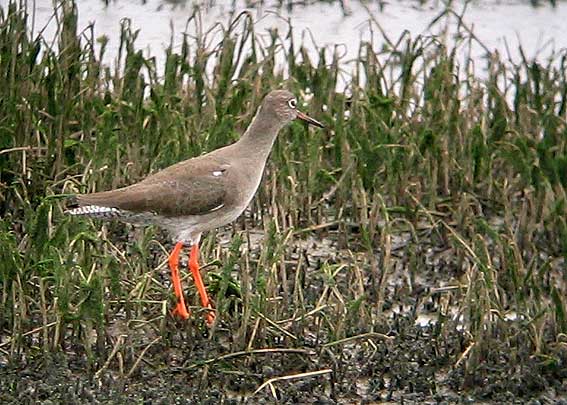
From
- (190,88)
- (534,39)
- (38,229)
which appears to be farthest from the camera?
(534,39)

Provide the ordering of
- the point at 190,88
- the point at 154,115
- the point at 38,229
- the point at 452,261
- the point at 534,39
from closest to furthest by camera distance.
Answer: the point at 38,229
the point at 452,261
the point at 154,115
the point at 190,88
the point at 534,39

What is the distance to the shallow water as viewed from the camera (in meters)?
11.0

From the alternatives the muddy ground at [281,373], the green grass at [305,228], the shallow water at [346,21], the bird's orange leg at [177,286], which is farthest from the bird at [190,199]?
the shallow water at [346,21]

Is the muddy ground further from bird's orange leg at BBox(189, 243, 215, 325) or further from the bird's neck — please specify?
the bird's neck

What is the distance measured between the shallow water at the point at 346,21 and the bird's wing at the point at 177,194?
3.93 metres

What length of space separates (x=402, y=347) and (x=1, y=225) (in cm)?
181

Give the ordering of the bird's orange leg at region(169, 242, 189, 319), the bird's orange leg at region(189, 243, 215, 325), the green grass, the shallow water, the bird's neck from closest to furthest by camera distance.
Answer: the green grass
the bird's orange leg at region(169, 242, 189, 319)
the bird's orange leg at region(189, 243, 215, 325)
the bird's neck
the shallow water

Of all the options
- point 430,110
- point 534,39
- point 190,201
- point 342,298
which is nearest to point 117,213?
point 190,201

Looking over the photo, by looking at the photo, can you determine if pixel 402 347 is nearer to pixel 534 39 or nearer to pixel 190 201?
pixel 190 201

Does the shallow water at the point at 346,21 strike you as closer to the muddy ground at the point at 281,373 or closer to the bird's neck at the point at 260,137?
the bird's neck at the point at 260,137

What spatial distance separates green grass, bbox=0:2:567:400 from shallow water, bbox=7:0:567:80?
1.33 meters

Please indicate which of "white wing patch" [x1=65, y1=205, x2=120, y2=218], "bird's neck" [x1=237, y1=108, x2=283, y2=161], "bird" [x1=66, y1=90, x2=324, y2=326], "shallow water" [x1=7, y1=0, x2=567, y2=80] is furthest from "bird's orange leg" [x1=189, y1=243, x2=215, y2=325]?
"shallow water" [x1=7, y1=0, x2=567, y2=80]

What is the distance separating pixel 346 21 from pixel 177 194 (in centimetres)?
529

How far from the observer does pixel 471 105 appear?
27.9ft
